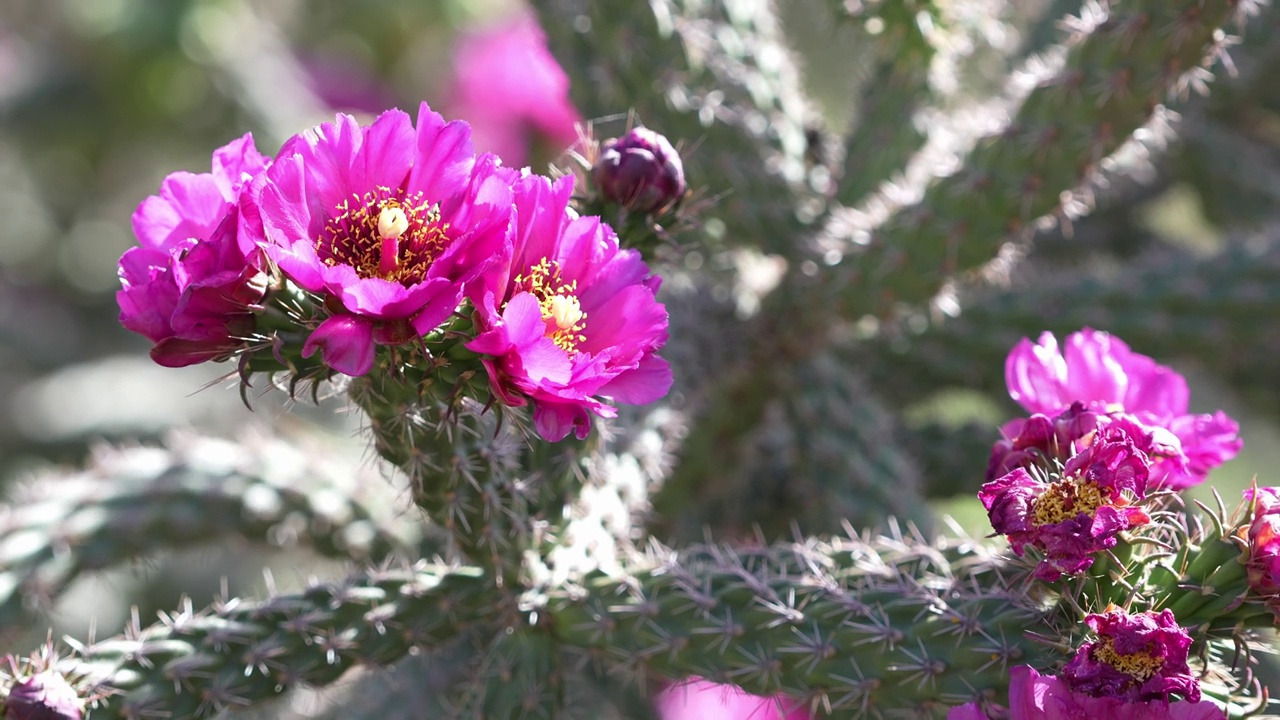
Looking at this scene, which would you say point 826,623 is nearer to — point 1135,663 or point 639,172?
point 1135,663

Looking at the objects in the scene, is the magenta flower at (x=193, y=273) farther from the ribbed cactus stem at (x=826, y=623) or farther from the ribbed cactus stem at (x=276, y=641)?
the ribbed cactus stem at (x=826, y=623)

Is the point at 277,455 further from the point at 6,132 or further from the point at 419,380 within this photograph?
the point at 6,132

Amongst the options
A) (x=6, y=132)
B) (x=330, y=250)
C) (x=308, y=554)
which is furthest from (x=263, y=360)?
(x=6, y=132)

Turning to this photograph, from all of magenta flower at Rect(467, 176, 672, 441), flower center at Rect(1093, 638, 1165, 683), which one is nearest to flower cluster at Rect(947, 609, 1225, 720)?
flower center at Rect(1093, 638, 1165, 683)

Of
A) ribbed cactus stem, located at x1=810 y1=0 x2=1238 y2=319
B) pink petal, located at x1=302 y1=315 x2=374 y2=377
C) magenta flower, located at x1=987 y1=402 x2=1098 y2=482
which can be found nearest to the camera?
pink petal, located at x1=302 y1=315 x2=374 y2=377

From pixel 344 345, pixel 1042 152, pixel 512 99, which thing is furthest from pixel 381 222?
pixel 512 99

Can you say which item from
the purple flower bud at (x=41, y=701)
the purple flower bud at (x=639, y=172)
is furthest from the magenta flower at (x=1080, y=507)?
the purple flower bud at (x=41, y=701)

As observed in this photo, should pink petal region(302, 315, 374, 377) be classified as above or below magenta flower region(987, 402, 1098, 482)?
above

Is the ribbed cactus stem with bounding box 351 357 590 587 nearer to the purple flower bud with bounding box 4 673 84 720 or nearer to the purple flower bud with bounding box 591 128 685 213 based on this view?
the purple flower bud with bounding box 591 128 685 213
